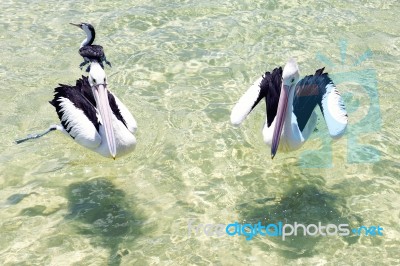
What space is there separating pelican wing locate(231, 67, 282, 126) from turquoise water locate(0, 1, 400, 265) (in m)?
0.60

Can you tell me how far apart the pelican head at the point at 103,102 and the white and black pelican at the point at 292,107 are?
1113 millimetres

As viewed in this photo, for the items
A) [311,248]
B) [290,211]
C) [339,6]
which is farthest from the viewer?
[339,6]

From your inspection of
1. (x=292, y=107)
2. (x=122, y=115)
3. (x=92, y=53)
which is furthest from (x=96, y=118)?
(x=292, y=107)

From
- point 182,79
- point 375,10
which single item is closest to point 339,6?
point 375,10

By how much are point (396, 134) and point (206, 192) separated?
2155mm

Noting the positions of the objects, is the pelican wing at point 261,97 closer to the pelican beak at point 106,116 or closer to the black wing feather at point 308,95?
the black wing feather at point 308,95

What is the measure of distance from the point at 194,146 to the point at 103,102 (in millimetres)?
1432

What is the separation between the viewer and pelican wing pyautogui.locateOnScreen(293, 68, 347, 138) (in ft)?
15.7

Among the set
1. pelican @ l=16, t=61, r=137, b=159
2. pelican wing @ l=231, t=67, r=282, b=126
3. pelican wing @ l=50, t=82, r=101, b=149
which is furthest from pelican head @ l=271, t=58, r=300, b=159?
pelican wing @ l=50, t=82, r=101, b=149

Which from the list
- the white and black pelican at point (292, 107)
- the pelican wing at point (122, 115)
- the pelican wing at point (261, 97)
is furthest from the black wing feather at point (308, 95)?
the pelican wing at point (122, 115)

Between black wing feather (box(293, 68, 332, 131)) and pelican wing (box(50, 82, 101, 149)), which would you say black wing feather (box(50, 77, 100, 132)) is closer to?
pelican wing (box(50, 82, 101, 149))

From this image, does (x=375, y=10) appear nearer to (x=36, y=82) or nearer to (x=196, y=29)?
(x=196, y=29)

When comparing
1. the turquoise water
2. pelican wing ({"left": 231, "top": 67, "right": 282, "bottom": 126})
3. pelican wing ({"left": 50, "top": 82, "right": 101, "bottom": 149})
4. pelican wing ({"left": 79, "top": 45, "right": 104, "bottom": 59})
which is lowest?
the turquoise water

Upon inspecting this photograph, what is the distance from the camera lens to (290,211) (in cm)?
504
